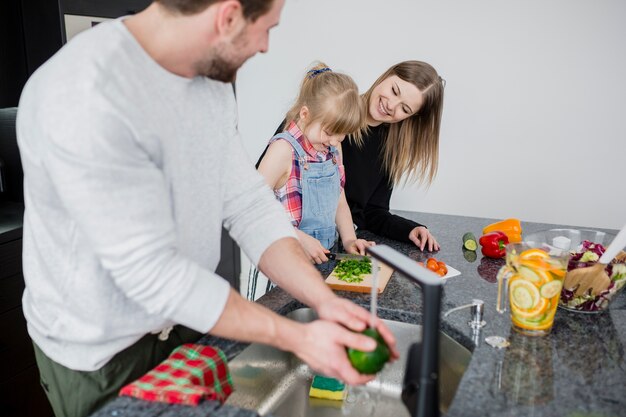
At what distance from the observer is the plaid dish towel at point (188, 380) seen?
2.66 feet

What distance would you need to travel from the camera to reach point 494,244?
1.59m

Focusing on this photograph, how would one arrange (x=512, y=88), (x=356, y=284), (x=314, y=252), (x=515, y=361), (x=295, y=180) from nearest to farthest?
(x=515, y=361), (x=356, y=284), (x=314, y=252), (x=295, y=180), (x=512, y=88)

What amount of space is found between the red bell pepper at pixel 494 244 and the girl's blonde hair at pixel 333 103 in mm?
524

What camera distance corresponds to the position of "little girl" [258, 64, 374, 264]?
1.66 meters

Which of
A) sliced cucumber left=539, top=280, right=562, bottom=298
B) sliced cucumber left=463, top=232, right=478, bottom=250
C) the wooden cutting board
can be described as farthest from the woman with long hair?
sliced cucumber left=539, top=280, right=562, bottom=298

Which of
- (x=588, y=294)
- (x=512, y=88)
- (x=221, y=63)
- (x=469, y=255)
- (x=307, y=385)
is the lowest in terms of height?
(x=307, y=385)

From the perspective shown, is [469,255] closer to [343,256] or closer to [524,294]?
[343,256]

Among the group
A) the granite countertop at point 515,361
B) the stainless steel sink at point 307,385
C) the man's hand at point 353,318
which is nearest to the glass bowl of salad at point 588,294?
the granite countertop at point 515,361

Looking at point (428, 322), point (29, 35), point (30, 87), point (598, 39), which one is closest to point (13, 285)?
point (29, 35)

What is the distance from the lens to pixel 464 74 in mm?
2557

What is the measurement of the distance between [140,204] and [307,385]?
2.10 ft

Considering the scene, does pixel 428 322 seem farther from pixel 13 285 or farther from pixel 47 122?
pixel 13 285

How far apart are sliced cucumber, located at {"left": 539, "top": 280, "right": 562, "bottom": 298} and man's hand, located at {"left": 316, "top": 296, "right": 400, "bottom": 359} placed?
0.35 metres

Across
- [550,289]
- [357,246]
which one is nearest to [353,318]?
[550,289]
